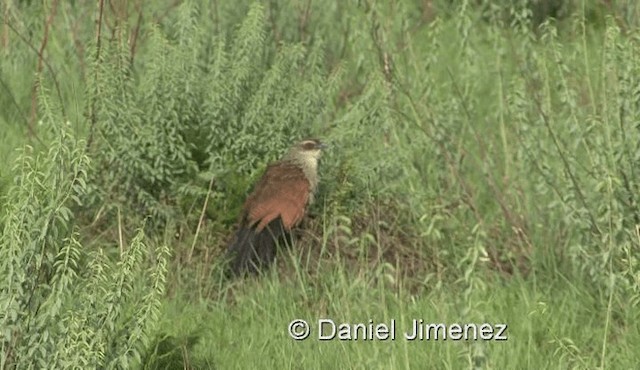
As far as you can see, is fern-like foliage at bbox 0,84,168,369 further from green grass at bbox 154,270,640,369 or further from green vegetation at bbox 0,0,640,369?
green grass at bbox 154,270,640,369

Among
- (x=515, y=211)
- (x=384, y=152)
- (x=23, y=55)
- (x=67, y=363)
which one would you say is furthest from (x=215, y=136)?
(x=67, y=363)

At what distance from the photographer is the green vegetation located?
540cm

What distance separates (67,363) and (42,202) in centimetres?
47

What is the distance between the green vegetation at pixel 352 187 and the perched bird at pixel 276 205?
3.9 inches

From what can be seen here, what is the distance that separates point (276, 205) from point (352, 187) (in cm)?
36

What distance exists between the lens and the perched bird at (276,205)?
6285 mm

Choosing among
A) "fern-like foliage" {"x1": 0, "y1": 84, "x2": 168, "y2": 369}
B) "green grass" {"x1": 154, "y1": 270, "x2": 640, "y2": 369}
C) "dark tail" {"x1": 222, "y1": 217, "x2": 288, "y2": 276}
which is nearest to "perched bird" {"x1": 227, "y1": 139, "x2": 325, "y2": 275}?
"dark tail" {"x1": 222, "y1": 217, "x2": 288, "y2": 276}

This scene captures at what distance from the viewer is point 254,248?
624cm

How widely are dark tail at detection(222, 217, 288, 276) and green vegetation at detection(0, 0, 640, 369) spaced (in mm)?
69

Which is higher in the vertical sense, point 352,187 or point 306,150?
point 306,150

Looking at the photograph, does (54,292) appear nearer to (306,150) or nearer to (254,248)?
(254,248)

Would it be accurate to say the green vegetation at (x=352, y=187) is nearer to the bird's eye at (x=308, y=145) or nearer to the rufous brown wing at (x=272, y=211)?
the rufous brown wing at (x=272, y=211)

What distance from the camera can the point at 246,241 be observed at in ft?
20.6

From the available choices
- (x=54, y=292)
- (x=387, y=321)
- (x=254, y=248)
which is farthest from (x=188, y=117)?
(x=54, y=292)
